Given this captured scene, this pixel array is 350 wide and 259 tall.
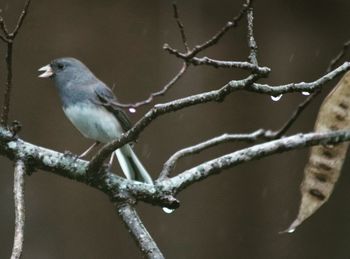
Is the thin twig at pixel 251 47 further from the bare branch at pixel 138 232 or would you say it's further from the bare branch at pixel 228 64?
the bare branch at pixel 138 232

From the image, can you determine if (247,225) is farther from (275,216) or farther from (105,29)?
(105,29)

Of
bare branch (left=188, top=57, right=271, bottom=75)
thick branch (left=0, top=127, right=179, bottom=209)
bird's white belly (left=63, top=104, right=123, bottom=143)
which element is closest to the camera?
Answer: bare branch (left=188, top=57, right=271, bottom=75)

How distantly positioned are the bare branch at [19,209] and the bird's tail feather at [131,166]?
0.71 meters

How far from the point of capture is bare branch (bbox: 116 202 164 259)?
1.98 metres

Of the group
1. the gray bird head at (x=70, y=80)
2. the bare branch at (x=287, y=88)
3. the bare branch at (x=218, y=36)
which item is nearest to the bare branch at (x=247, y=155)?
the bare branch at (x=287, y=88)

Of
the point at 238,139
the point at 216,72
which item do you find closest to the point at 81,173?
the point at 238,139

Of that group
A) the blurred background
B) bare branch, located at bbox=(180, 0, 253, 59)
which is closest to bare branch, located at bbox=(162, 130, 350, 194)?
bare branch, located at bbox=(180, 0, 253, 59)

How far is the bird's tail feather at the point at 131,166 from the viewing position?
273 centimetres

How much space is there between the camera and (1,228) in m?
3.67

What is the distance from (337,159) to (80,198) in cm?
179

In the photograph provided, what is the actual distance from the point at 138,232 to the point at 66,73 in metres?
1.02

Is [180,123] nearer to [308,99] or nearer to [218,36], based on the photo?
[308,99]

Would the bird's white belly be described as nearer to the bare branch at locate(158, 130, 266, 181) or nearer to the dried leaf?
the bare branch at locate(158, 130, 266, 181)

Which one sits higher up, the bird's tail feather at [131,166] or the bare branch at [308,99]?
the bird's tail feather at [131,166]
